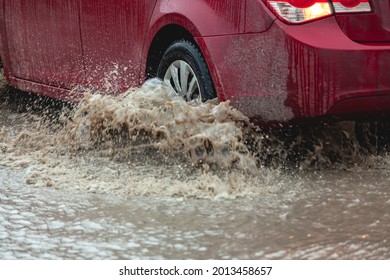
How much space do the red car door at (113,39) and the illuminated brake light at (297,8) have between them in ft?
3.46

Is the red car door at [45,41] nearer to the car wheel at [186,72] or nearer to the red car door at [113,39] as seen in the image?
the red car door at [113,39]

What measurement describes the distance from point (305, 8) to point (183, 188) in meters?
1.15

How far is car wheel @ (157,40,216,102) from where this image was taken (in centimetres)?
479

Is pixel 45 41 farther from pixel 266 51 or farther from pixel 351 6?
pixel 351 6

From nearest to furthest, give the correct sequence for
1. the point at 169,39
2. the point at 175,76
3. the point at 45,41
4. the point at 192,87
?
the point at 192,87
the point at 175,76
the point at 169,39
the point at 45,41

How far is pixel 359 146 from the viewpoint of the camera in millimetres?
5090

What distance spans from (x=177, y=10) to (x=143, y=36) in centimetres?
42

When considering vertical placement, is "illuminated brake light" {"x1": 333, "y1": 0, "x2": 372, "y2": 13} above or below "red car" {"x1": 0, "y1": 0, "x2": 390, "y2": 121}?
above

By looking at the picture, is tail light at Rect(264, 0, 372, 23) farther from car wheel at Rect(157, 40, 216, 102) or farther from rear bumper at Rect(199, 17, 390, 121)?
car wheel at Rect(157, 40, 216, 102)

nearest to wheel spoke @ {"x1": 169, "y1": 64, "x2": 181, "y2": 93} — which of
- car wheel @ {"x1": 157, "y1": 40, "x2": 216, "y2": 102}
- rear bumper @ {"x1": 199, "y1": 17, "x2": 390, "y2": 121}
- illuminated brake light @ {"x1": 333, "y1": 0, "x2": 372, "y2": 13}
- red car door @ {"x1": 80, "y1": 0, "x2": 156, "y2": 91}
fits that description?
car wheel @ {"x1": 157, "y1": 40, "x2": 216, "y2": 102}

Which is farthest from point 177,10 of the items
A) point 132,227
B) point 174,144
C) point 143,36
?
point 132,227

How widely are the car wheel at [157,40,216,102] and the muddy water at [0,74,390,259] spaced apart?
106 millimetres

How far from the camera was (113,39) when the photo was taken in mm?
5492

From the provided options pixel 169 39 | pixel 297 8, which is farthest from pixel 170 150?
pixel 297 8
